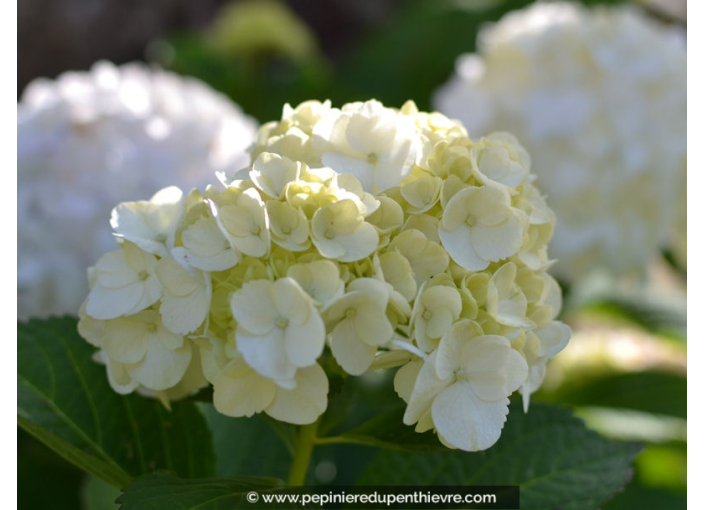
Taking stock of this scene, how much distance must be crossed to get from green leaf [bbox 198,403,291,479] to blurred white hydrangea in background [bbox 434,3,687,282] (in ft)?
2.11

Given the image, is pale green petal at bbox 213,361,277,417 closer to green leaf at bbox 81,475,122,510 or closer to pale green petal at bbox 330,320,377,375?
pale green petal at bbox 330,320,377,375

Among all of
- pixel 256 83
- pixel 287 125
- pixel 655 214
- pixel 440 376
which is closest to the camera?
pixel 440 376

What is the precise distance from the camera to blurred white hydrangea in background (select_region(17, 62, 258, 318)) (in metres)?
1.01

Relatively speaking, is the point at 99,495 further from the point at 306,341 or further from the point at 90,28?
the point at 90,28

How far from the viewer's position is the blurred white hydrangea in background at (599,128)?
1.26 meters

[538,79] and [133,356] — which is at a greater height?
[133,356]

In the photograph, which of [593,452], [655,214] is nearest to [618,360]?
[655,214]

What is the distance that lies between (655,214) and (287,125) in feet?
2.97

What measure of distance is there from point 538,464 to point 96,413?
0.35m

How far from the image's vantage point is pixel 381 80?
2.10m

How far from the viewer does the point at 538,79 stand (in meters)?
1.31

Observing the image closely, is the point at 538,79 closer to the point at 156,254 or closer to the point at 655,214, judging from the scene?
the point at 655,214

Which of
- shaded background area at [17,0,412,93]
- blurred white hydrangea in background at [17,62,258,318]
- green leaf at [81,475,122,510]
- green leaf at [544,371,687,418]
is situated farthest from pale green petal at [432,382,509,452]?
shaded background area at [17,0,412,93]

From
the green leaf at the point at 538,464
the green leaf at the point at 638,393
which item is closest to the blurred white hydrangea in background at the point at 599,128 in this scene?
the green leaf at the point at 638,393
